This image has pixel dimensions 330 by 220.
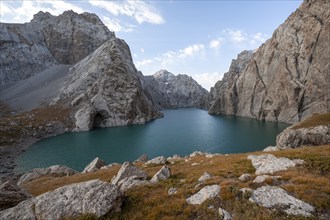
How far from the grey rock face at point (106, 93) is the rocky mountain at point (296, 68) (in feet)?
332

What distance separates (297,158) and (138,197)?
18863 mm

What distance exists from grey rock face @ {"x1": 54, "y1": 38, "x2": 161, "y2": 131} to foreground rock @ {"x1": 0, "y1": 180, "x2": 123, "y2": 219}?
136 meters

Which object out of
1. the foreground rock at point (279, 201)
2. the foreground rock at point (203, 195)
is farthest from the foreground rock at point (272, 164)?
the foreground rock at point (203, 195)

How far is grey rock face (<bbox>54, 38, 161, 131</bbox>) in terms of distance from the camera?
159000mm

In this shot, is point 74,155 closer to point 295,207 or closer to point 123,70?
point 295,207

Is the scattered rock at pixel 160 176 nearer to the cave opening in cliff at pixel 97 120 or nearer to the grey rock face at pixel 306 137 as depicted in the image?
the grey rock face at pixel 306 137

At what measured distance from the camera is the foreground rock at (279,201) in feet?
43.5

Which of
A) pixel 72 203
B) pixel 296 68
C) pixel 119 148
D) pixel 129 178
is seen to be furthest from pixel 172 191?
pixel 296 68

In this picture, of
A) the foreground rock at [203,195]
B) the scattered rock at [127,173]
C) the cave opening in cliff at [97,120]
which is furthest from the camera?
the cave opening in cliff at [97,120]

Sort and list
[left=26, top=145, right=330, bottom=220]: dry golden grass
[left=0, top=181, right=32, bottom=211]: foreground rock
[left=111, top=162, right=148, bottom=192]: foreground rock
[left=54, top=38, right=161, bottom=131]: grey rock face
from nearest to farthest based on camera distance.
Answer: [left=26, top=145, right=330, bottom=220]: dry golden grass
[left=0, top=181, right=32, bottom=211]: foreground rock
[left=111, top=162, right=148, bottom=192]: foreground rock
[left=54, top=38, right=161, bottom=131]: grey rock face

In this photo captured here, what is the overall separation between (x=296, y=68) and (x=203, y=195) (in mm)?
171232

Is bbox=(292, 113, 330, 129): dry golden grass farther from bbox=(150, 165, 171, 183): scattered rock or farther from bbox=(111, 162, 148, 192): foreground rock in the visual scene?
bbox=(111, 162, 148, 192): foreground rock

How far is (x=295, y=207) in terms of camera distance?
1357cm

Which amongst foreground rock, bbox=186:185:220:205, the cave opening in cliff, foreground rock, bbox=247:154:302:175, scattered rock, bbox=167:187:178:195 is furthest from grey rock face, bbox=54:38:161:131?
foreground rock, bbox=186:185:220:205
